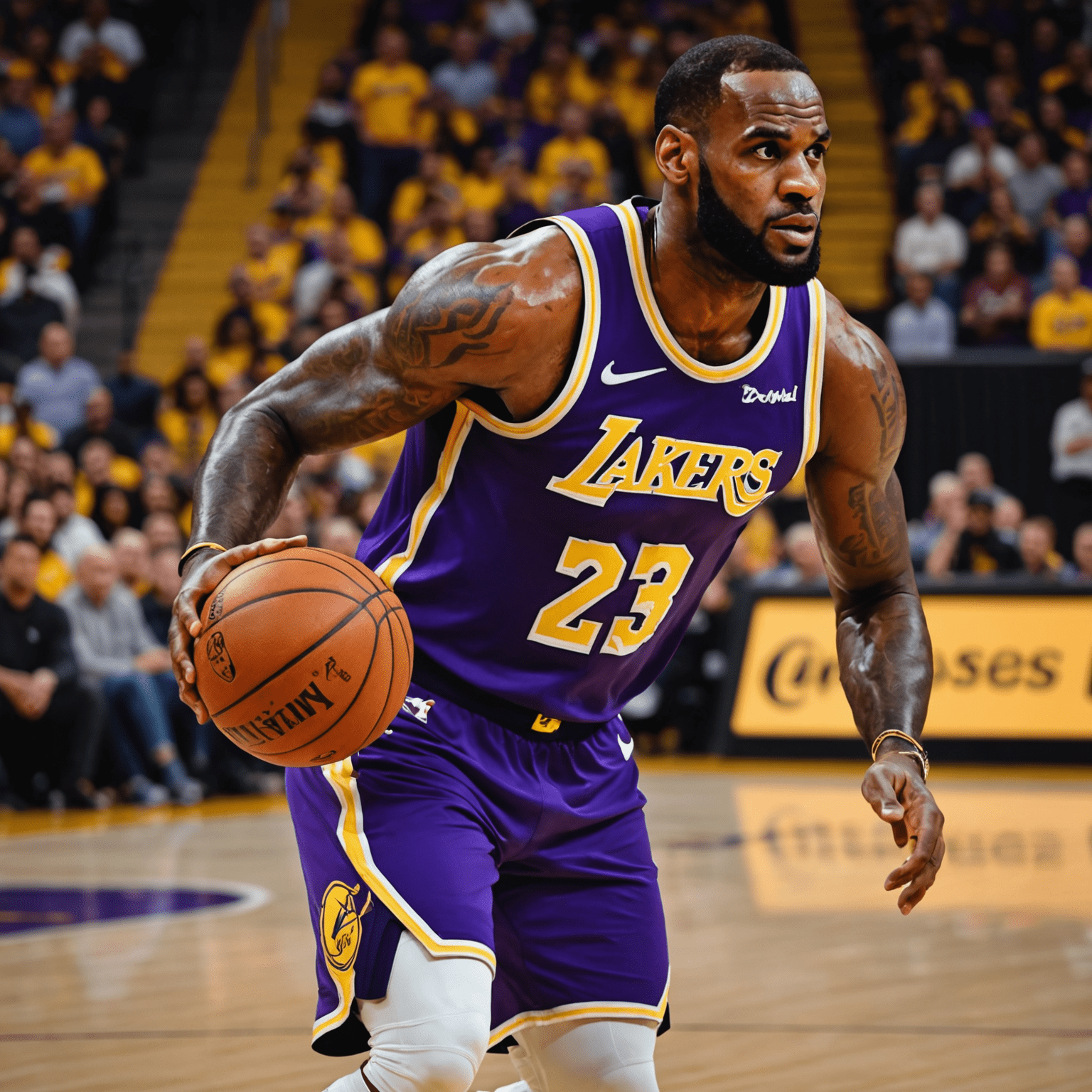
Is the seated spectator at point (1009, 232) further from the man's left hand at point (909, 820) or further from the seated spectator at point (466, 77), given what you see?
the man's left hand at point (909, 820)

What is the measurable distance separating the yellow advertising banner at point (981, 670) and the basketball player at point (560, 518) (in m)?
8.39

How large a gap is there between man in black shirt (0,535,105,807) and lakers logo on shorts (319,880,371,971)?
744 centimetres

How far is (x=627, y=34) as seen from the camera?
18047 mm

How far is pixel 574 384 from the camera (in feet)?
10.3

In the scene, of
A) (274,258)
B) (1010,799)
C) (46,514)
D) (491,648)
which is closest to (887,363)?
(491,648)

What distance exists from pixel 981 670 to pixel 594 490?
9219 millimetres

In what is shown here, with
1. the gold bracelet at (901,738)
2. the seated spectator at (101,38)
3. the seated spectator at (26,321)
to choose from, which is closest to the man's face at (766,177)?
the gold bracelet at (901,738)

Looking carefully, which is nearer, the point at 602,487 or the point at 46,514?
the point at 602,487

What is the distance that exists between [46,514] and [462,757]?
8.15 m

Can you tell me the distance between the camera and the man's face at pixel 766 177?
10.1 feet

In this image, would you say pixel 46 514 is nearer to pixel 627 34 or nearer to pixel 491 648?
pixel 491 648

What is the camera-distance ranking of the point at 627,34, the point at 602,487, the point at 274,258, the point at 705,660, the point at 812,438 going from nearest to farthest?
1. the point at 602,487
2. the point at 812,438
3. the point at 705,660
4. the point at 274,258
5. the point at 627,34

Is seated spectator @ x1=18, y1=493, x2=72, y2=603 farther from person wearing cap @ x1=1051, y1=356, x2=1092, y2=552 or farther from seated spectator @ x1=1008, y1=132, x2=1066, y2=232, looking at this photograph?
seated spectator @ x1=1008, y1=132, x2=1066, y2=232

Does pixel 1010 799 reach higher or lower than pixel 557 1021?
lower
